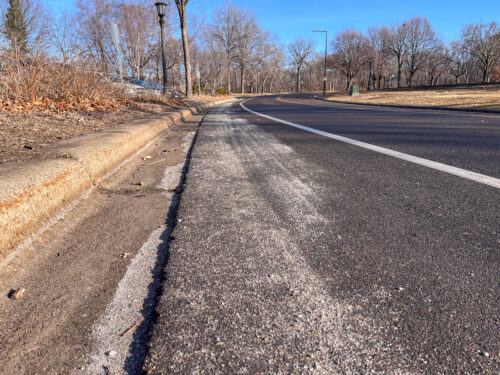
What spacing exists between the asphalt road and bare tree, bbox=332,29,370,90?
70.2 m

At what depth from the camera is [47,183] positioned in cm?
189

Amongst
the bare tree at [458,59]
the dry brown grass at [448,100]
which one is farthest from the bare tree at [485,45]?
the dry brown grass at [448,100]

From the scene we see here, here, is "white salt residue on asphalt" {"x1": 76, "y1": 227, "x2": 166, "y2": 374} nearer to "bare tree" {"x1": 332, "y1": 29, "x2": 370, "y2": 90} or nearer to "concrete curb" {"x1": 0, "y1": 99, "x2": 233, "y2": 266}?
"concrete curb" {"x1": 0, "y1": 99, "x2": 233, "y2": 266}

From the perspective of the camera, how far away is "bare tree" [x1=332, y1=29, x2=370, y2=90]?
214ft

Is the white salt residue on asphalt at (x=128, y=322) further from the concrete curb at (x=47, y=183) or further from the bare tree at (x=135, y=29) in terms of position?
the bare tree at (x=135, y=29)

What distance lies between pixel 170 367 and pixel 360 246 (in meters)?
0.99

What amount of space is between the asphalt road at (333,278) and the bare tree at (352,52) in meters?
70.2

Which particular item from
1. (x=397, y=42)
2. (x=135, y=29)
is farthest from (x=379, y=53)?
(x=135, y=29)

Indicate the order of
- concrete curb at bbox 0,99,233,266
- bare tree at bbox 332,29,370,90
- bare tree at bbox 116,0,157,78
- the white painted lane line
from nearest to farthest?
concrete curb at bbox 0,99,233,266 → the white painted lane line → bare tree at bbox 116,0,157,78 → bare tree at bbox 332,29,370,90

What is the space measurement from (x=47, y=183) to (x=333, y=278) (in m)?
1.71

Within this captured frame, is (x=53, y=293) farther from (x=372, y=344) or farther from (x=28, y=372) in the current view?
(x=372, y=344)

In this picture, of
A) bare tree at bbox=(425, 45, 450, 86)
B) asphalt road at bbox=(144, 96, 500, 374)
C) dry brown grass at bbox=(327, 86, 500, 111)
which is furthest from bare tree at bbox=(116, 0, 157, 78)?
bare tree at bbox=(425, 45, 450, 86)

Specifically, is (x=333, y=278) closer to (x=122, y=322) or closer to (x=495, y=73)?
(x=122, y=322)

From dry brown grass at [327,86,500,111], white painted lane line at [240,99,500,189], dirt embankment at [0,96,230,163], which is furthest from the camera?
dry brown grass at [327,86,500,111]
